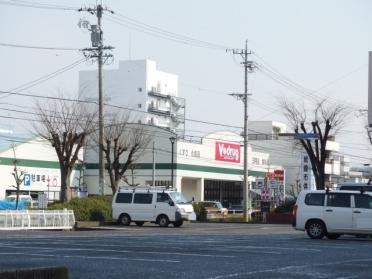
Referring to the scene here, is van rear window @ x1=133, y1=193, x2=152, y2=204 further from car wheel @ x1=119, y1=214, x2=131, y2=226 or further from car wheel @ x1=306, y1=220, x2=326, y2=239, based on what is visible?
car wheel @ x1=306, y1=220, x2=326, y2=239

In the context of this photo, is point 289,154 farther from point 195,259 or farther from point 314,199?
point 195,259

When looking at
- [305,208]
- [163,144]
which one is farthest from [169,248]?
[163,144]

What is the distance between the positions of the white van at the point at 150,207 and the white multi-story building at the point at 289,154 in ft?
161

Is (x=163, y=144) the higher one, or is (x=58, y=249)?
(x=163, y=144)

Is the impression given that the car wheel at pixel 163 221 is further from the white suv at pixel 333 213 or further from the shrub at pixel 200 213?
the white suv at pixel 333 213

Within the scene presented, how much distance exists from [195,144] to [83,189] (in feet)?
38.8

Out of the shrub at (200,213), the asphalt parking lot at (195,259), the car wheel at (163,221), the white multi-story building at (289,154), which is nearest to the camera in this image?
the asphalt parking lot at (195,259)

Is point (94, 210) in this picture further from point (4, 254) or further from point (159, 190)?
point (4, 254)

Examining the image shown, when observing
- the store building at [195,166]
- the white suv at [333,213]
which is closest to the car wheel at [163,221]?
the white suv at [333,213]

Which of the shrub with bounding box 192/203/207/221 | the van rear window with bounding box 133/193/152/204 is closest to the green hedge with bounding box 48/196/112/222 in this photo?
the van rear window with bounding box 133/193/152/204

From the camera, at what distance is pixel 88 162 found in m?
72.2

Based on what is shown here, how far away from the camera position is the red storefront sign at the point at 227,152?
7538 centimetres

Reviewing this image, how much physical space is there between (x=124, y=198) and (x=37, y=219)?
19.2 feet

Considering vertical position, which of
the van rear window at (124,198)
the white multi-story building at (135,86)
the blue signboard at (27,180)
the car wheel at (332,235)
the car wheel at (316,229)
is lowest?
the car wheel at (332,235)
